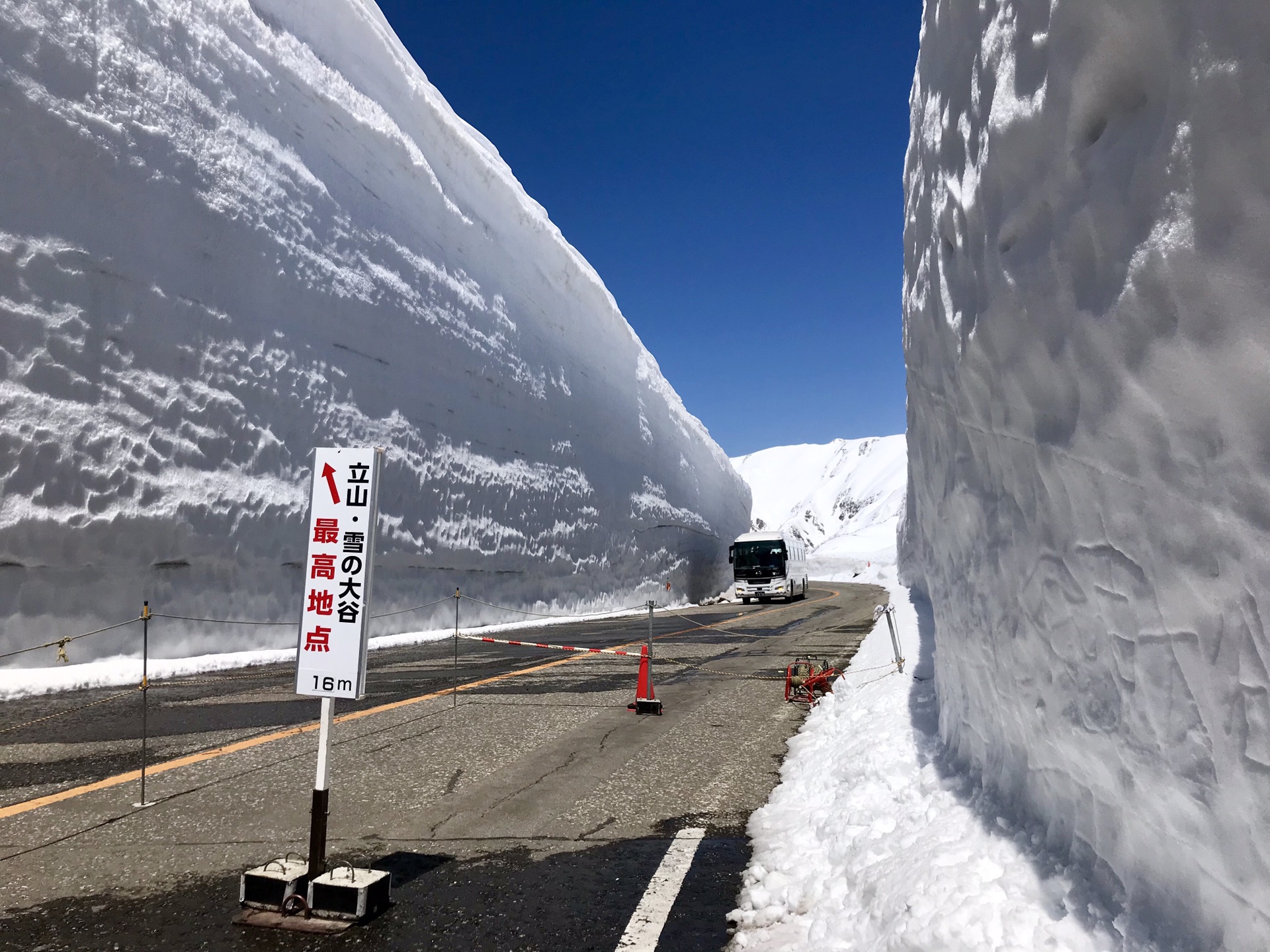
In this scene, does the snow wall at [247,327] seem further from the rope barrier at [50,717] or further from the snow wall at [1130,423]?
the snow wall at [1130,423]

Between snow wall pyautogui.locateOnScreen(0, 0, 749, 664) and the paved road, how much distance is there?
3748 mm

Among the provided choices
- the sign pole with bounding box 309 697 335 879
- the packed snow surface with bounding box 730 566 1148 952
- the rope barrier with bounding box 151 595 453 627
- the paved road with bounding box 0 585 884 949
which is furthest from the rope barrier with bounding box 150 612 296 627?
the packed snow surface with bounding box 730 566 1148 952

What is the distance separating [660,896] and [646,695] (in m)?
4.48

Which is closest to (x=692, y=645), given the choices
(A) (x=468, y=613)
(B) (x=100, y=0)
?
(A) (x=468, y=613)

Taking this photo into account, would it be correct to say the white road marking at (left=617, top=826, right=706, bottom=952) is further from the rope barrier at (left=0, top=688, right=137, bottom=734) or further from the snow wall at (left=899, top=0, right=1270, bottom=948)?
the rope barrier at (left=0, top=688, right=137, bottom=734)

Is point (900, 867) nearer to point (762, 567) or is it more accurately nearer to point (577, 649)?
point (577, 649)

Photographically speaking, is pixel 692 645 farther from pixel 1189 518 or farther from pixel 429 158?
pixel 429 158

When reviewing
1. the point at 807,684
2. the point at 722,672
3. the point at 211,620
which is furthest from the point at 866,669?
the point at 211,620

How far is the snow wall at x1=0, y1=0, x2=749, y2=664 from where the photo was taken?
11500mm

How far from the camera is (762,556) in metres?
32.2

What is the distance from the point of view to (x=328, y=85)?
18953 millimetres

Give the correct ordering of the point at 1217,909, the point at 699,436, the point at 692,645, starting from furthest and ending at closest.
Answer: the point at 699,436, the point at 692,645, the point at 1217,909

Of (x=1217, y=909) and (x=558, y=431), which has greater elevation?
(x=558, y=431)

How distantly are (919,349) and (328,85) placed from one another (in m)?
18.4
